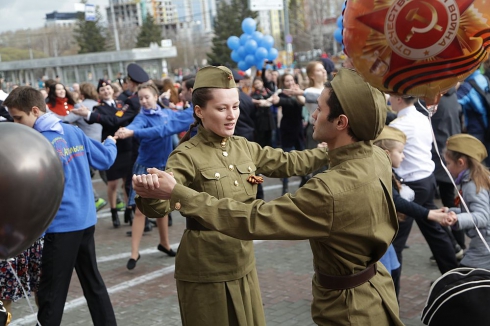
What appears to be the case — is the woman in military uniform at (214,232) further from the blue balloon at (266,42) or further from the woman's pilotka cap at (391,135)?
the blue balloon at (266,42)

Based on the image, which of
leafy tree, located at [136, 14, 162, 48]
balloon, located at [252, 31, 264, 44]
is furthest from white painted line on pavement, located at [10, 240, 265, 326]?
leafy tree, located at [136, 14, 162, 48]

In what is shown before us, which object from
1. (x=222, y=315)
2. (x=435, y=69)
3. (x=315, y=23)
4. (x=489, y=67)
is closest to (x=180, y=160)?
(x=222, y=315)

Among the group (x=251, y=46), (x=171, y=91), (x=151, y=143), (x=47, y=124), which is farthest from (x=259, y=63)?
(x=47, y=124)

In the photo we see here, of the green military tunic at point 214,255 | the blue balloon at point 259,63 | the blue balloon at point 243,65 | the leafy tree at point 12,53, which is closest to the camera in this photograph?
the green military tunic at point 214,255

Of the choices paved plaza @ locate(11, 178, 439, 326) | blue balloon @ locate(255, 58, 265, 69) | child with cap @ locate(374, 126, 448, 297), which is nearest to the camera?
child with cap @ locate(374, 126, 448, 297)

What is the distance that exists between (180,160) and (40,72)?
5423 cm

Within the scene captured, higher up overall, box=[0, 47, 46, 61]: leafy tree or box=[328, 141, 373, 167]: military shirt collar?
box=[328, 141, 373, 167]: military shirt collar

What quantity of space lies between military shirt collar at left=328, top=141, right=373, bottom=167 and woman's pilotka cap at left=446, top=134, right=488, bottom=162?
7.11ft

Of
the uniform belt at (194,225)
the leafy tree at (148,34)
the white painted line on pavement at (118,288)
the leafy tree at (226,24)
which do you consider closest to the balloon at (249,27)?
the white painted line on pavement at (118,288)

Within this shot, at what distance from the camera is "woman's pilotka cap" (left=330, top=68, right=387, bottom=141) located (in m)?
2.54

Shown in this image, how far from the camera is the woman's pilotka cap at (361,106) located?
2.54 m

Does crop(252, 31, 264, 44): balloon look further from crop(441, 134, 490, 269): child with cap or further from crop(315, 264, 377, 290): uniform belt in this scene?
crop(315, 264, 377, 290): uniform belt

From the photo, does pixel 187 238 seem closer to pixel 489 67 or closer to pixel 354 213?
pixel 354 213

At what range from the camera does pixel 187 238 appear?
129 inches
